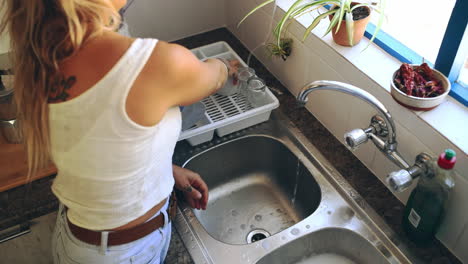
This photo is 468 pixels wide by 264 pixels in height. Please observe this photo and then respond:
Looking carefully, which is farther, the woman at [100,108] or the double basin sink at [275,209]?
the double basin sink at [275,209]

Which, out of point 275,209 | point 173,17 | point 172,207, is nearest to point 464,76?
point 275,209

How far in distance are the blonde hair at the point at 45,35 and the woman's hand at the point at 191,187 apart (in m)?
0.42

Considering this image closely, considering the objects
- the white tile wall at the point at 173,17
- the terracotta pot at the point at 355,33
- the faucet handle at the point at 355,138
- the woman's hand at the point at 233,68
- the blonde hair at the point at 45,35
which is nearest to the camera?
the blonde hair at the point at 45,35

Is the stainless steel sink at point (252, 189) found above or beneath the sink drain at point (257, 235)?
above

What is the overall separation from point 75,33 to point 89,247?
1.55 ft

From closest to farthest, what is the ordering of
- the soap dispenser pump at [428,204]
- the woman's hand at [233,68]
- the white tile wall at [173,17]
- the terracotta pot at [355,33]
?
the soap dispenser pump at [428,204], the terracotta pot at [355,33], the woman's hand at [233,68], the white tile wall at [173,17]

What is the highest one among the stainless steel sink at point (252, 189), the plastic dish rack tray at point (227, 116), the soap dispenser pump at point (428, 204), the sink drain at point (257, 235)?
the soap dispenser pump at point (428, 204)

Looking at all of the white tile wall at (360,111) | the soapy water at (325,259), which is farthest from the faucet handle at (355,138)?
the soapy water at (325,259)

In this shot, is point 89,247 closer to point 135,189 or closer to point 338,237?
point 135,189

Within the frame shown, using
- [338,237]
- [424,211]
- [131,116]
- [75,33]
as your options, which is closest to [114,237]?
[131,116]

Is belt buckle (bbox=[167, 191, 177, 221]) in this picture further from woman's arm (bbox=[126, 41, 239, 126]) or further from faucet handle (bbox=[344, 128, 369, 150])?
faucet handle (bbox=[344, 128, 369, 150])

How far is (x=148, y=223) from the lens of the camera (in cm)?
94

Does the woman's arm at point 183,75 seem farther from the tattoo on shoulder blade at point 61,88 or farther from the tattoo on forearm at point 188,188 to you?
the tattoo on forearm at point 188,188

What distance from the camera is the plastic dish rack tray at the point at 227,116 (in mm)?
1241
